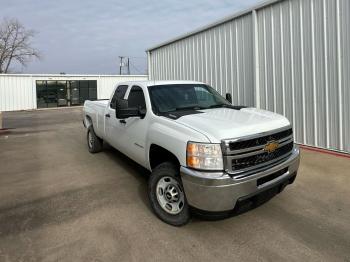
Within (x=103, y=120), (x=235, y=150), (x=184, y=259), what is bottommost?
(x=184, y=259)

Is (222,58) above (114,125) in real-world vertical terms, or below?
above

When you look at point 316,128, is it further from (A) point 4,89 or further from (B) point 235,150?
(A) point 4,89

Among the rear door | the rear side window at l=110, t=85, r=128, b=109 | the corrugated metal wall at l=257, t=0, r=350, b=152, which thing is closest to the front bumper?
the rear door

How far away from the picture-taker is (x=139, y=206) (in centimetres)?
470

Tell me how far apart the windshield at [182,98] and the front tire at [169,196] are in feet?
3.50

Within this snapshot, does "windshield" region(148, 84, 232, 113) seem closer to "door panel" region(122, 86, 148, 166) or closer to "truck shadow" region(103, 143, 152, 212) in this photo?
"door panel" region(122, 86, 148, 166)

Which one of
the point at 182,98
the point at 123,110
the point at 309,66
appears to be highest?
the point at 309,66

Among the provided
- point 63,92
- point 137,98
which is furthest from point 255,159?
point 63,92

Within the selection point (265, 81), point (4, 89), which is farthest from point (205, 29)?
point (4, 89)

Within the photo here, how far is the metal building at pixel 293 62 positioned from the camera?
23.5 ft

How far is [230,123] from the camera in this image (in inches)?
153

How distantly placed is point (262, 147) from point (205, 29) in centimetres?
819

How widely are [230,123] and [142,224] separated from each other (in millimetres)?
1721

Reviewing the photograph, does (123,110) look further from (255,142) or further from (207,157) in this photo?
(255,142)
